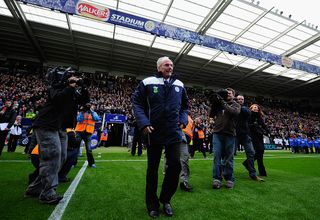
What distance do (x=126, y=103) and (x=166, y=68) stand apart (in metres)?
18.0

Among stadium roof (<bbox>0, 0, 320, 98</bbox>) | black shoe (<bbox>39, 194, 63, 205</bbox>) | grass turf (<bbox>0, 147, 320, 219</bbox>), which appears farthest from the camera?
stadium roof (<bbox>0, 0, 320, 98</bbox>)

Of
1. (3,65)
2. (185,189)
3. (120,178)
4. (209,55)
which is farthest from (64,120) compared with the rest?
(3,65)

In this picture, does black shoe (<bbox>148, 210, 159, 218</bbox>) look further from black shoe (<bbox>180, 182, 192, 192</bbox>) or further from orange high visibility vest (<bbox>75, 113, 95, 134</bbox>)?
orange high visibility vest (<bbox>75, 113, 95, 134</bbox>)

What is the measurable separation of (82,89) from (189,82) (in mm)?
26788

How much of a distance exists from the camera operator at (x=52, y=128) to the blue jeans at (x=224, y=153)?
240cm

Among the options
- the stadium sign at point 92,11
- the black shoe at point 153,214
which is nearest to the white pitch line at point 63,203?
the black shoe at point 153,214

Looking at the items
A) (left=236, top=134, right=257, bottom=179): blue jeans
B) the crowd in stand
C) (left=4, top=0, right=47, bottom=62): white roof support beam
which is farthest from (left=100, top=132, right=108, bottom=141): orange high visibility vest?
(left=236, top=134, right=257, bottom=179): blue jeans

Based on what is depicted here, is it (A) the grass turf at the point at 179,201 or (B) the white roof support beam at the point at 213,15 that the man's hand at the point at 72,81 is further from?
(B) the white roof support beam at the point at 213,15

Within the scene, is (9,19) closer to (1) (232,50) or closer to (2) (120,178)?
(1) (232,50)

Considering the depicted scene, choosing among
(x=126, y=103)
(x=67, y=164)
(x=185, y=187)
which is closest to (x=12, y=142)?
(x=67, y=164)

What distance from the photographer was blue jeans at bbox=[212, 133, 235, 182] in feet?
11.7

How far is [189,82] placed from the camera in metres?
29.0

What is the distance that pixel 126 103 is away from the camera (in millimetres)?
20234

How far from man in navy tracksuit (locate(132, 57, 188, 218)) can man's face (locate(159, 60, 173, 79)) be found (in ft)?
0.37
